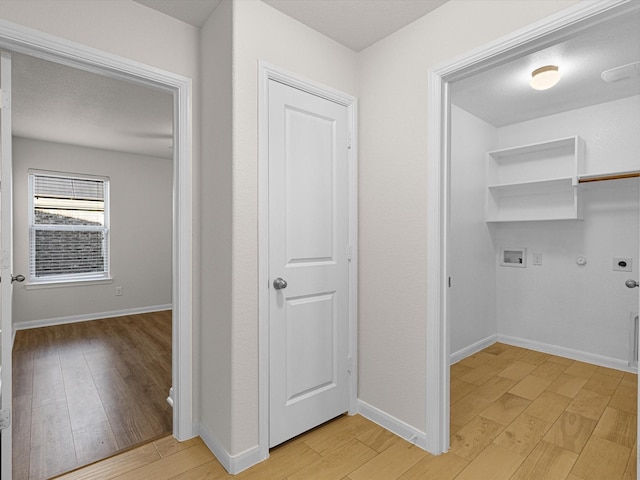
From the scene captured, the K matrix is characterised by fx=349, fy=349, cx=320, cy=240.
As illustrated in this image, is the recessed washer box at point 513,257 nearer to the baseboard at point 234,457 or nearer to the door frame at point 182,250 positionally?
the baseboard at point 234,457

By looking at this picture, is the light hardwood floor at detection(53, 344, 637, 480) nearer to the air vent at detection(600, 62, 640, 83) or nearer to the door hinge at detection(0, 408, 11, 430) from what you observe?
the door hinge at detection(0, 408, 11, 430)

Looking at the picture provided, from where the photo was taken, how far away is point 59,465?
1.81 metres

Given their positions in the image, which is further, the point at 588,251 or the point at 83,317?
the point at 83,317

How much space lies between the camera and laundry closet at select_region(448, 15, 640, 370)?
307 centimetres

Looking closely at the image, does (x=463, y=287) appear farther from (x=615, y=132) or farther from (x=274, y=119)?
(x=274, y=119)

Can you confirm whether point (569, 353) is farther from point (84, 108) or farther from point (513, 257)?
point (84, 108)

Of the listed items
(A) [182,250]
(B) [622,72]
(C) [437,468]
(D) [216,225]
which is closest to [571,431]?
(C) [437,468]

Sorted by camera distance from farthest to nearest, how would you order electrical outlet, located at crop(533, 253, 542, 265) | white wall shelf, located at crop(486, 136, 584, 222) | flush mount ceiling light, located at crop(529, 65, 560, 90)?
electrical outlet, located at crop(533, 253, 542, 265) < white wall shelf, located at crop(486, 136, 584, 222) < flush mount ceiling light, located at crop(529, 65, 560, 90)

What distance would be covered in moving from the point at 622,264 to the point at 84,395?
15.1ft

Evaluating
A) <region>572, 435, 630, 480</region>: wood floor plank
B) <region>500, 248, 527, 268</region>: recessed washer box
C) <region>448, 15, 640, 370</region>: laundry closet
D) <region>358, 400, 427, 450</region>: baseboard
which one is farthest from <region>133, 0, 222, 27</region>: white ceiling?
<region>500, 248, 527, 268</region>: recessed washer box

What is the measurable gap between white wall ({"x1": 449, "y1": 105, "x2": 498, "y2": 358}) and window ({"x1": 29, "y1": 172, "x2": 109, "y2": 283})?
16.1ft

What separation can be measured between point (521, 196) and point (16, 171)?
6123mm

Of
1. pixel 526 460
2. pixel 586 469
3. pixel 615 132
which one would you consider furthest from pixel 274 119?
pixel 615 132

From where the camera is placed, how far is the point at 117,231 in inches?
210
